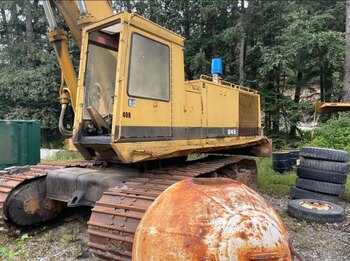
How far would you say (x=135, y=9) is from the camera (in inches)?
762

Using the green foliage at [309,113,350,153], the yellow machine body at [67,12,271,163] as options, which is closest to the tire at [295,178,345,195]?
the yellow machine body at [67,12,271,163]

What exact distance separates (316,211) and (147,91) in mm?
3510

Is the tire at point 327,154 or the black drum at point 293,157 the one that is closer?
the tire at point 327,154

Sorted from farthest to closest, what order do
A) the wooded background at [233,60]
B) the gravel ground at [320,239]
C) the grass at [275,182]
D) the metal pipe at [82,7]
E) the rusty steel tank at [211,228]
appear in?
the wooded background at [233,60] → the grass at [275,182] → the metal pipe at [82,7] → the gravel ground at [320,239] → the rusty steel tank at [211,228]

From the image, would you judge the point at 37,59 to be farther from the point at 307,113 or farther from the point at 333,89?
the point at 333,89

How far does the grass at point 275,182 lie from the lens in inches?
307

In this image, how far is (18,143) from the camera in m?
8.81

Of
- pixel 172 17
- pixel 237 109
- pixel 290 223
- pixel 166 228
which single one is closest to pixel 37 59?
pixel 172 17

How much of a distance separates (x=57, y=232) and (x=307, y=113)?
46.7 ft

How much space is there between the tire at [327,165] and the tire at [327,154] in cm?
8

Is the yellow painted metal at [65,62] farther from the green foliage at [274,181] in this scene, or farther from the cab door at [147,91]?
the green foliage at [274,181]

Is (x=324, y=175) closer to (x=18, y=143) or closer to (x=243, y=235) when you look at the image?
(x=243, y=235)

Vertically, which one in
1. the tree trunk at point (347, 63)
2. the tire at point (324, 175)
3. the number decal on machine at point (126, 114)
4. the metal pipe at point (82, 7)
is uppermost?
the tree trunk at point (347, 63)

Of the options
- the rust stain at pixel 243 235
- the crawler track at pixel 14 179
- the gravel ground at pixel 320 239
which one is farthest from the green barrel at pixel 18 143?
the rust stain at pixel 243 235
